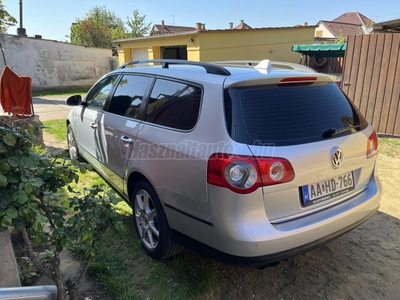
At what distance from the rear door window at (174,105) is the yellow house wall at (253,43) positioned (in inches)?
426

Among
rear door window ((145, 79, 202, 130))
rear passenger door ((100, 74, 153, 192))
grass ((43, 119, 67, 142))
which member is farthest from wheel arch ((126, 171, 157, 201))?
grass ((43, 119, 67, 142))

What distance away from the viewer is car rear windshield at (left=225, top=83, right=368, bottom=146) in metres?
2.04

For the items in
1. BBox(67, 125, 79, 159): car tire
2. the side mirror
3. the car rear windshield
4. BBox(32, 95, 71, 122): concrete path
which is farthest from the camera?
BBox(32, 95, 71, 122): concrete path

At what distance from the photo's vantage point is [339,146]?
88.4 inches

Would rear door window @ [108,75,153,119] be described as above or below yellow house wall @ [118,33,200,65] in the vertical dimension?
below

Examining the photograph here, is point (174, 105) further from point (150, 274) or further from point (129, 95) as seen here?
point (150, 274)

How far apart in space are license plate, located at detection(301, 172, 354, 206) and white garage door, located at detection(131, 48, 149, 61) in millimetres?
15774

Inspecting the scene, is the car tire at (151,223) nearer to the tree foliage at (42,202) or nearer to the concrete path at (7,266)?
the tree foliage at (42,202)

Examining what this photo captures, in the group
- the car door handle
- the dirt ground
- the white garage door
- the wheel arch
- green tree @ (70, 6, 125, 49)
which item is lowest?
the dirt ground

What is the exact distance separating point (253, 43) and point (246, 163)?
13981 mm

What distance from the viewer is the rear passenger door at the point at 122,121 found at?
9.68 ft

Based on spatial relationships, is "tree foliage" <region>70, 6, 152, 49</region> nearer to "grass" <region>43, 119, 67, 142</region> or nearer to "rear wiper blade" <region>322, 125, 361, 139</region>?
"grass" <region>43, 119, 67, 142</region>

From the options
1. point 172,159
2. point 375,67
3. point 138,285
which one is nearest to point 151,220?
point 138,285

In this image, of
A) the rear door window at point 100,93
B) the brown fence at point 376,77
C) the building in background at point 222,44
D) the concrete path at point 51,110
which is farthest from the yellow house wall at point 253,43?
the rear door window at point 100,93
